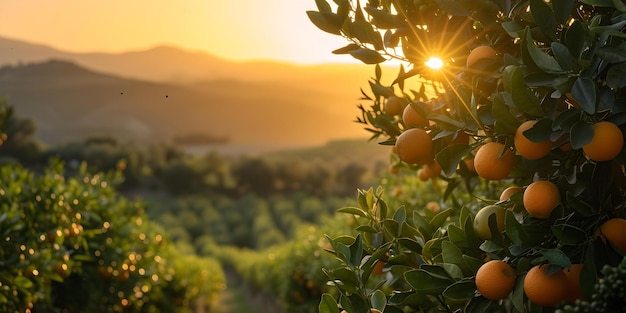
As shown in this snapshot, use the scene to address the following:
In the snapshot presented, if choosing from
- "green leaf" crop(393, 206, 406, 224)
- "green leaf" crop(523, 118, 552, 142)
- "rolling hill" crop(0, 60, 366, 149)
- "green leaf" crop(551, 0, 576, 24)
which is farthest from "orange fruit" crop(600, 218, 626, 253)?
"rolling hill" crop(0, 60, 366, 149)

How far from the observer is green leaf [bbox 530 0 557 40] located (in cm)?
122

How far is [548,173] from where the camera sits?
4.60 feet

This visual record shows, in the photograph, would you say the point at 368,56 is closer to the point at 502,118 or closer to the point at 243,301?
the point at 502,118

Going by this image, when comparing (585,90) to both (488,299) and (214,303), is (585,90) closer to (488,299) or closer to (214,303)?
(488,299)

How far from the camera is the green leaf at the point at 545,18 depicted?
1.22m

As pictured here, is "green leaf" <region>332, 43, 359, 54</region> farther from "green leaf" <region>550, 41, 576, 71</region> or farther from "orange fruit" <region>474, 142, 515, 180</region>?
"green leaf" <region>550, 41, 576, 71</region>

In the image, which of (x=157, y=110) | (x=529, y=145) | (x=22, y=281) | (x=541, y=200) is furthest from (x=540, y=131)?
(x=157, y=110)

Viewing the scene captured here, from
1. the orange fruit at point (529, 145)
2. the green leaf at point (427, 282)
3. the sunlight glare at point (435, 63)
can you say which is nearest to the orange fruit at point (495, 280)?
the green leaf at point (427, 282)

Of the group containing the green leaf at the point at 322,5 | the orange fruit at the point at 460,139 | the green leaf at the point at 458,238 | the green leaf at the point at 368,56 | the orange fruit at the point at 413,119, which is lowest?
the green leaf at the point at 458,238

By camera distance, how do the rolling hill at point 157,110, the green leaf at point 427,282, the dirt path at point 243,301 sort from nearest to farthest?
the green leaf at point 427,282 → the dirt path at point 243,301 → the rolling hill at point 157,110

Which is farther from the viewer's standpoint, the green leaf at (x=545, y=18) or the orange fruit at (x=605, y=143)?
the green leaf at (x=545, y=18)

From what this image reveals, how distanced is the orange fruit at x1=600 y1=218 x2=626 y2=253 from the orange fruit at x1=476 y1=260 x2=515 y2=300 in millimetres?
193

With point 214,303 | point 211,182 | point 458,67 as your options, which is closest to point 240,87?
point 211,182

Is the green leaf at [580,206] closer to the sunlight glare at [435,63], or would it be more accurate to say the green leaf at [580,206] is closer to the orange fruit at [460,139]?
the orange fruit at [460,139]
